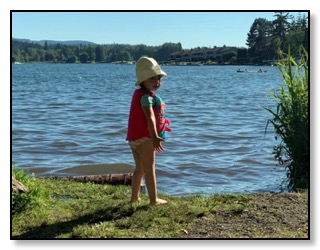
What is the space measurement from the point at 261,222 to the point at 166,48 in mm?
3221

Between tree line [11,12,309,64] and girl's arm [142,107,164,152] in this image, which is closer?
girl's arm [142,107,164,152]

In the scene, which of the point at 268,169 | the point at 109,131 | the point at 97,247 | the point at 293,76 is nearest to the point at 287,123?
the point at 293,76

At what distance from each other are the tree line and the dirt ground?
2056 mm

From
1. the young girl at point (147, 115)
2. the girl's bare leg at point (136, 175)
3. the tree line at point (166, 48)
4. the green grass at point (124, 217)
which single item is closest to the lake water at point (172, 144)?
the tree line at point (166, 48)

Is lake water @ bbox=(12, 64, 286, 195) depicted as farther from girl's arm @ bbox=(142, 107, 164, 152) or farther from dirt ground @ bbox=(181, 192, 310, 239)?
girl's arm @ bbox=(142, 107, 164, 152)

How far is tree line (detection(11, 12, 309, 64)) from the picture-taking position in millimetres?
7543

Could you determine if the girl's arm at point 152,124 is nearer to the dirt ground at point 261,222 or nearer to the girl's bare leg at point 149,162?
the girl's bare leg at point 149,162

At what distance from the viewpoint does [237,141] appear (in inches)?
572

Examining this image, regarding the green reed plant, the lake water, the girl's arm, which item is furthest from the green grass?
the lake water

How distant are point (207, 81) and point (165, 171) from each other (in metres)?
35.0

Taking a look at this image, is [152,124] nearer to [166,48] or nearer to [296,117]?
[166,48]

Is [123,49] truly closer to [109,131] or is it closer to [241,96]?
[109,131]

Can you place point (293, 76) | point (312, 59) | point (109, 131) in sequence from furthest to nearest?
point (109, 131) < point (293, 76) < point (312, 59)
